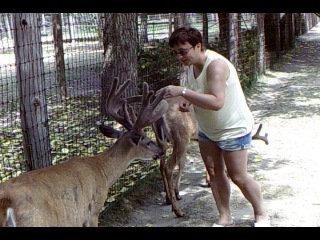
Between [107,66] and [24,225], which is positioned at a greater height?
[107,66]

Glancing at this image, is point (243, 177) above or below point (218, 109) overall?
below

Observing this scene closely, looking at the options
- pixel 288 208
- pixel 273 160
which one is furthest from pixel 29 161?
pixel 273 160

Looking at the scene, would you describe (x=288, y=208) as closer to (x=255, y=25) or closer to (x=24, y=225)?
(x=24, y=225)

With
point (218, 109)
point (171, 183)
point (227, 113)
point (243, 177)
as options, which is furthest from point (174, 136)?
point (218, 109)

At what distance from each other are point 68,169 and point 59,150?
6.67 feet

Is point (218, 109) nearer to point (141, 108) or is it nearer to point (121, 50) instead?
point (141, 108)

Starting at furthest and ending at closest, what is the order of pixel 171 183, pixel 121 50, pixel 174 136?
pixel 121 50, pixel 174 136, pixel 171 183

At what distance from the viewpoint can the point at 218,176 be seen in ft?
15.5

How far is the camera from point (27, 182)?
3.58m

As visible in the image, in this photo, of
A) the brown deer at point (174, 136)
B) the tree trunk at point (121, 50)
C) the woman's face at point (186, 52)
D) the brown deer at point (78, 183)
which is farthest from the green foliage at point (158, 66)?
the woman's face at point (186, 52)

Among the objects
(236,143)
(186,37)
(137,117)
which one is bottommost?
(236,143)

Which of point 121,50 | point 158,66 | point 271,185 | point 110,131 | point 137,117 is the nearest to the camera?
point 137,117

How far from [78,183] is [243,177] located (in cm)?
144

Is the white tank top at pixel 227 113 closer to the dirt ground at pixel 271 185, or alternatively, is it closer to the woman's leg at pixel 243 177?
Answer: the woman's leg at pixel 243 177
